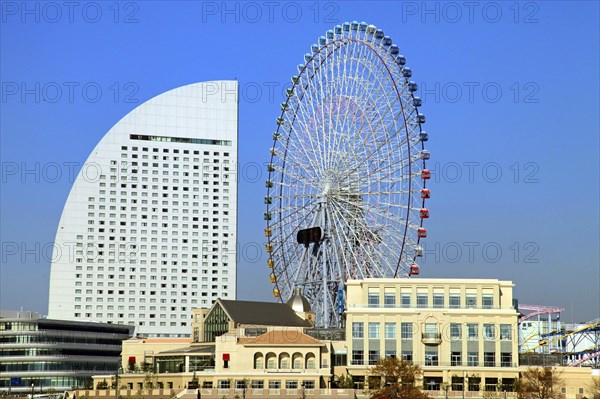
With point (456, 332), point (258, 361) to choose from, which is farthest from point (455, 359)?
point (258, 361)

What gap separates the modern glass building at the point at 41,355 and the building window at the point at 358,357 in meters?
58.6

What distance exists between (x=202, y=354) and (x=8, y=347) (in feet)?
185

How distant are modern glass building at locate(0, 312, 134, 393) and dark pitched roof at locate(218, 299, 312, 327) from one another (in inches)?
1591

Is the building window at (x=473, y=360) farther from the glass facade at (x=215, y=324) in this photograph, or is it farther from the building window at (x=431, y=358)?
the glass facade at (x=215, y=324)

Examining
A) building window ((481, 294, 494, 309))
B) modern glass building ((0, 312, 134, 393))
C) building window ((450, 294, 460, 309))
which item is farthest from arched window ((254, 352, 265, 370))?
modern glass building ((0, 312, 134, 393))

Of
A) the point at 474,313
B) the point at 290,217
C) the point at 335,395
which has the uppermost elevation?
the point at 290,217

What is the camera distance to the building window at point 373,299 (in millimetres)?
115750

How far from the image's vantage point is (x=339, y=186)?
438 ft

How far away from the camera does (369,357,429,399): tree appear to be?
10212cm

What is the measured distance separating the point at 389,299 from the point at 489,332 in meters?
11.4

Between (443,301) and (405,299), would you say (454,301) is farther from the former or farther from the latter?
(405,299)

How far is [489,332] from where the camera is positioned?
112625mm

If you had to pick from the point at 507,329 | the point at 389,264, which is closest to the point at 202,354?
the point at 389,264

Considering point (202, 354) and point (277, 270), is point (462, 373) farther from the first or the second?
point (277, 270)
